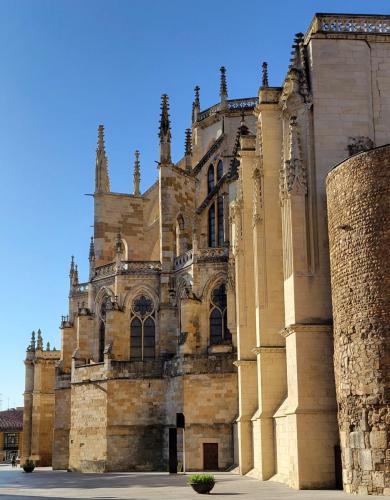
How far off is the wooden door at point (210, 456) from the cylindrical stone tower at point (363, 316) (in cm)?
1701

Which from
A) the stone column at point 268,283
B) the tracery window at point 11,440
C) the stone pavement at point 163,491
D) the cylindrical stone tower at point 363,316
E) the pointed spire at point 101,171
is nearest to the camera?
the cylindrical stone tower at point 363,316

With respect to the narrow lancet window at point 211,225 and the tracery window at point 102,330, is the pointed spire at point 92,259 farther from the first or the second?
the narrow lancet window at point 211,225

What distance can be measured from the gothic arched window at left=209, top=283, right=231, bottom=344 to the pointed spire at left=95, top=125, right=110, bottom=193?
1132 centimetres

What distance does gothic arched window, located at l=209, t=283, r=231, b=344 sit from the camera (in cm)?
4066

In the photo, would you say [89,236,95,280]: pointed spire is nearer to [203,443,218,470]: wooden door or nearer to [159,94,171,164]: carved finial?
[159,94,171,164]: carved finial

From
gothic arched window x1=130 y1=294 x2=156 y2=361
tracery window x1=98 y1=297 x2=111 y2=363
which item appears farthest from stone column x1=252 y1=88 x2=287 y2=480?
tracery window x1=98 y1=297 x2=111 y2=363

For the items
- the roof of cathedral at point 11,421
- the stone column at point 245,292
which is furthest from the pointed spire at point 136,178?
the roof of cathedral at point 11,421

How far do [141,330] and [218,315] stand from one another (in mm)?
4734

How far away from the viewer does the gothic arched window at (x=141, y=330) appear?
43.1 metres

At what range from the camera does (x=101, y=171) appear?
48719mm

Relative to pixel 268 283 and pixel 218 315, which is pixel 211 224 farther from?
pixel 268 283

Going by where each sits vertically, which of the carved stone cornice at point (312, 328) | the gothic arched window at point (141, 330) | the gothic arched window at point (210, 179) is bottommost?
the carved stone cornice at point (312, 328)

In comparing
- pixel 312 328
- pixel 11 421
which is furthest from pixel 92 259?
pixel 11 421

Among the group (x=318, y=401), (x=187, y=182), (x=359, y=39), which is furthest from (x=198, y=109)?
(x=318, y=401)
